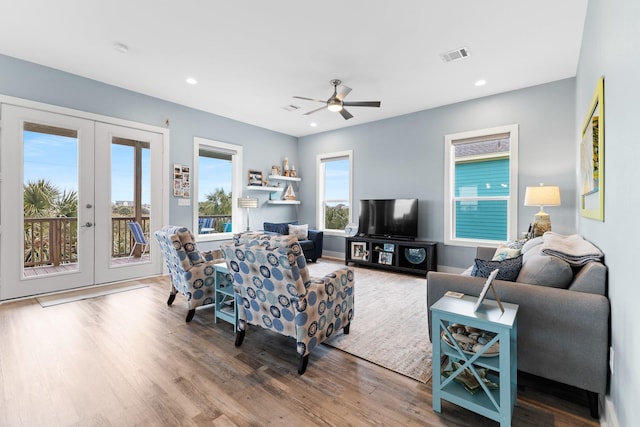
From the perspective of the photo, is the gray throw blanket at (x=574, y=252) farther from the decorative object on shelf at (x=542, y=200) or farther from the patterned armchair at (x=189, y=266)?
the patterned armchair at (x=189, y=266)

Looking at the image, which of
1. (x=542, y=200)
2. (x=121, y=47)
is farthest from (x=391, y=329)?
(x=121, y=47)

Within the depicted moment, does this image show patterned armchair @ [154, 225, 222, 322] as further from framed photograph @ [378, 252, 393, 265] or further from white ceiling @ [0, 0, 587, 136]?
framed photograph @ [378, 252, 393, 265]

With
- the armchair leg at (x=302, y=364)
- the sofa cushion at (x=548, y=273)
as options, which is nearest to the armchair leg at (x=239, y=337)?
the armchair leg at (x=302, y=364)

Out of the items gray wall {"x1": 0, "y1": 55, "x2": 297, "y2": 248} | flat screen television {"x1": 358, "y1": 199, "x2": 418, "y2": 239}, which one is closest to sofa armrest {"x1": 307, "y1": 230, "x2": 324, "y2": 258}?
flat screen television {"x1": 358, "y1": 199, "x2": 418, "y2": 239}

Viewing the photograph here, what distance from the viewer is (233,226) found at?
19.9 ft

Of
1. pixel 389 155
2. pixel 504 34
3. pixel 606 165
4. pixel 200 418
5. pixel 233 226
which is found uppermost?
pixel 504 34

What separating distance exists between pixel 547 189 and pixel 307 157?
4.86 meters

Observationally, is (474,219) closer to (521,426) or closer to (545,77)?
(545,77)

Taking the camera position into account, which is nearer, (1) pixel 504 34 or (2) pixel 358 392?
(2) pixel 358 392

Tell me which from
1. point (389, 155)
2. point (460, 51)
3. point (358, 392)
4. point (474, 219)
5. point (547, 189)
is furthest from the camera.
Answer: point (389, 155)

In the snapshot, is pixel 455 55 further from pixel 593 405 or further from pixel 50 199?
pixel 50 199

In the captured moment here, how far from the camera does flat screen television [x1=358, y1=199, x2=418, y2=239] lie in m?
5.20

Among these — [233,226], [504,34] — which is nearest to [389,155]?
[504,34]

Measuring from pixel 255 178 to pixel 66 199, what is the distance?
3.23 m
